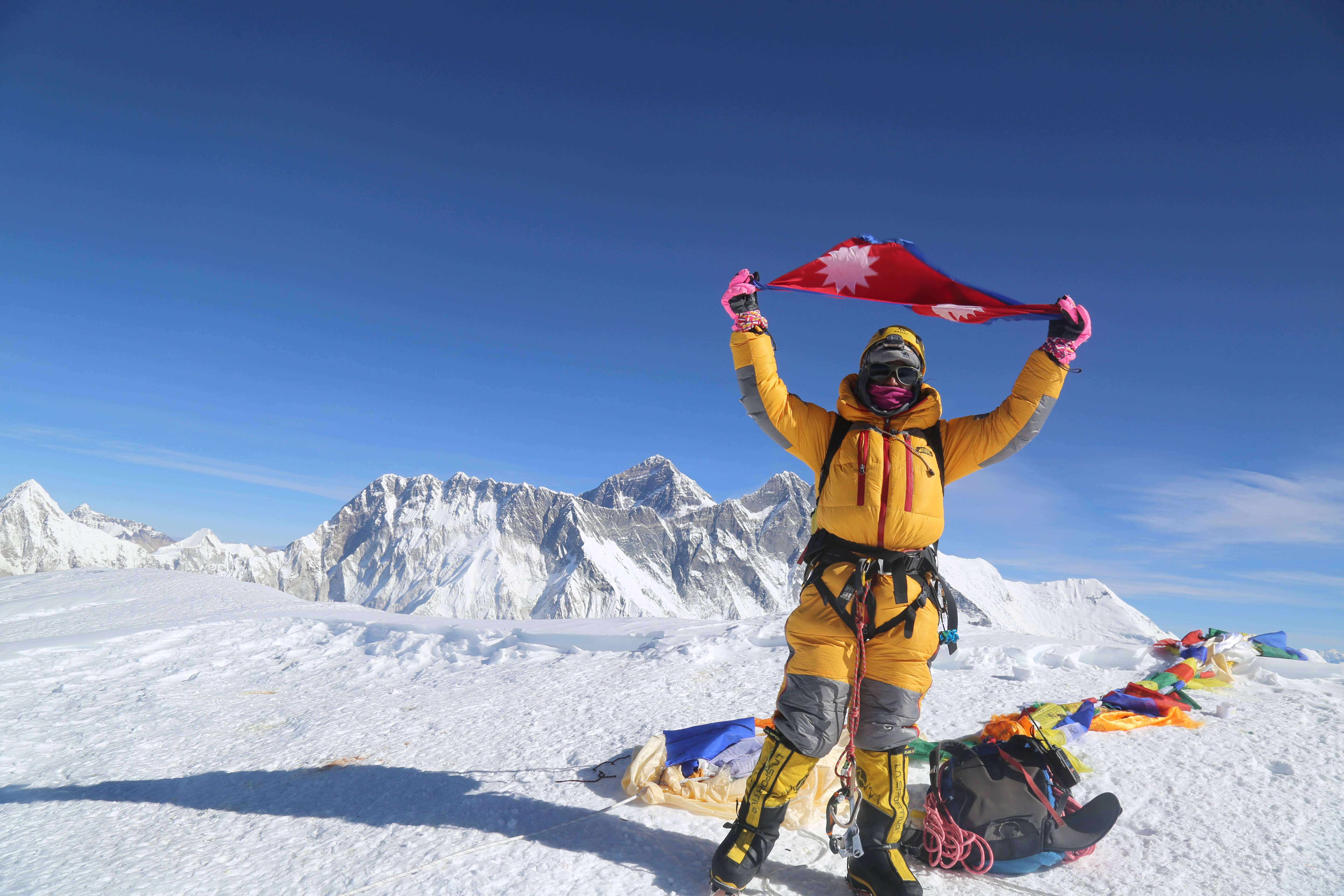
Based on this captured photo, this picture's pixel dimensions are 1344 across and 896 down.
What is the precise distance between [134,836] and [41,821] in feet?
2.63

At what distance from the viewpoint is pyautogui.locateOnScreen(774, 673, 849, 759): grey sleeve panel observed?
3104mm

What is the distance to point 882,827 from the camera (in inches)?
122

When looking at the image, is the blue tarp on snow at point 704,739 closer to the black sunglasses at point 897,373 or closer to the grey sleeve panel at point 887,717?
the grey sleeve panel at point 887,717

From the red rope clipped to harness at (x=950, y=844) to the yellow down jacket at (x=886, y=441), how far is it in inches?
61.1

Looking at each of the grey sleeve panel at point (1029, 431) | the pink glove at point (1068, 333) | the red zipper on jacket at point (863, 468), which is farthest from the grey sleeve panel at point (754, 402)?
the pink glove at point (1068, 333)

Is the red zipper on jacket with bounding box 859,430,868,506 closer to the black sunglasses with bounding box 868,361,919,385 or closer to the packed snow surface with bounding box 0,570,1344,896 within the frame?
the black sunglasses with bounding box 868,361,919,385

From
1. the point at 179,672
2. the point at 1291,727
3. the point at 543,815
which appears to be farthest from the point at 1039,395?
the point at 179,672

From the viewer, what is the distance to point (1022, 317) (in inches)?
155

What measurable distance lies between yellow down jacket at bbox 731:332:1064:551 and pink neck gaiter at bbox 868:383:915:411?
0.06 metres

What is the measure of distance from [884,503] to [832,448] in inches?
18.2

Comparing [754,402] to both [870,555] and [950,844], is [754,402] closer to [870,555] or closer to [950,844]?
[870,555]

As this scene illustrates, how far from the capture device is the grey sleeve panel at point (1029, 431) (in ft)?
11.4

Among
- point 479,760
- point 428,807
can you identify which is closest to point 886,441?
point 428,807

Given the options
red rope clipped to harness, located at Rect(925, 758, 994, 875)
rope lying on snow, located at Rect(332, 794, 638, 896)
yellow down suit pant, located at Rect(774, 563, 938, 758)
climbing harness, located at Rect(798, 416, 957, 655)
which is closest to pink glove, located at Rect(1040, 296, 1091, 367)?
climbing harness, located at Rect(798, 416, 957, 655)
